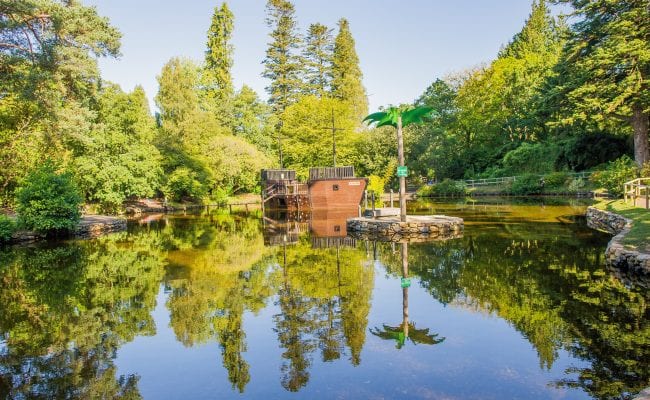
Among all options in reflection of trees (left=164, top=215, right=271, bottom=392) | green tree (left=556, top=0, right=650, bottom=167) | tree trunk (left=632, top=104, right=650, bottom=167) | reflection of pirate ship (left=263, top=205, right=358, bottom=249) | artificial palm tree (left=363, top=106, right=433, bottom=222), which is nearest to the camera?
reflection of trees (left=164, top=215, right=271, bottom=392)

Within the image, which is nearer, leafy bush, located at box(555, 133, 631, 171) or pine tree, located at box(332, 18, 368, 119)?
leafy bush, located at box(555, 133, 631, 171)

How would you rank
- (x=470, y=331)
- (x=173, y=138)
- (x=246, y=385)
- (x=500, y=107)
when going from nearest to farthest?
1. (x=246, y=385)
2. (x=470, y=331)
3. (x=173, y=138)
4. (x=500, y=107)

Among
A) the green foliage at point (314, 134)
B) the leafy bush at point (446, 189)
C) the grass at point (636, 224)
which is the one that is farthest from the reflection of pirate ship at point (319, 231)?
the leafy bush at point (446, 189)

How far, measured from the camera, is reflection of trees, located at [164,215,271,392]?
7.31 m

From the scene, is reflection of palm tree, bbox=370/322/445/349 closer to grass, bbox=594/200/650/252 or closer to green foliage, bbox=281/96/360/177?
grass, bbox=594/200/650/252

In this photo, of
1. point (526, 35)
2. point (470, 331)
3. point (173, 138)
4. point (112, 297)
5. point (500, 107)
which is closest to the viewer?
point (470, 331)

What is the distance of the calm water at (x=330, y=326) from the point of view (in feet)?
18.5

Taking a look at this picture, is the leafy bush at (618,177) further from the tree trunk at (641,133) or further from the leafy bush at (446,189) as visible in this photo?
the leafy bush at (446,189)

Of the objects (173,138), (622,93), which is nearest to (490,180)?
(622,93)

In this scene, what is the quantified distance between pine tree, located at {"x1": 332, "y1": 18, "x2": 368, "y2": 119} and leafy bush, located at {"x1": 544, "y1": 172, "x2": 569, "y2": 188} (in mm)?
26634

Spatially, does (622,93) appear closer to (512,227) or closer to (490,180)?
(512,227)

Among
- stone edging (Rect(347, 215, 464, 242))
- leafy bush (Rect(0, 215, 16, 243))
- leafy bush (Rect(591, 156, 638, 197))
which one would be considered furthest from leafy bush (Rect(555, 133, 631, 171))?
leafy bush (Rect(0, 215, 16, 243))

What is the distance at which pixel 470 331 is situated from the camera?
741cm

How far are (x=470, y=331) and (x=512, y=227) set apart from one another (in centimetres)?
1307
